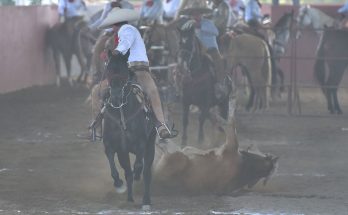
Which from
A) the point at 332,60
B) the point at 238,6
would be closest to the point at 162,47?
the point at 332,60

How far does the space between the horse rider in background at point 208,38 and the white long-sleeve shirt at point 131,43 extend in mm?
4124

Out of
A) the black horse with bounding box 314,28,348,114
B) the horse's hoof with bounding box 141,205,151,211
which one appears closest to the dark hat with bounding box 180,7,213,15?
the black horse with bounding box 314,28,348,114

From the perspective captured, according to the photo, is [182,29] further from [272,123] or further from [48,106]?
[48,106]

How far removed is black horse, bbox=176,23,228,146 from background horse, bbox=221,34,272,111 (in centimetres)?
358

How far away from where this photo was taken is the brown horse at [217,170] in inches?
395

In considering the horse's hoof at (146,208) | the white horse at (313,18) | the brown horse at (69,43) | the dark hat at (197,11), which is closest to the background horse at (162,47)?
the dark hat at (197,11)

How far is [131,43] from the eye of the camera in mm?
9328

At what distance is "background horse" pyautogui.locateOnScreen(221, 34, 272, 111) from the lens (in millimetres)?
17688

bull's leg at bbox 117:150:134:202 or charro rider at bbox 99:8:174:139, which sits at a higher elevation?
charro rider at bbox 99:8:174:139

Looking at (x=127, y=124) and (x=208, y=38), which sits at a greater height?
(x=127, y=124)

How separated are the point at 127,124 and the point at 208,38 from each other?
5.37 meters

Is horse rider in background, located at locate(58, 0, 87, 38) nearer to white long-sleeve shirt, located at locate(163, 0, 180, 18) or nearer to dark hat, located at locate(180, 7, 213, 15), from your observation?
white long-sleeve shirt, located at locate(163, 0, 180, 18)

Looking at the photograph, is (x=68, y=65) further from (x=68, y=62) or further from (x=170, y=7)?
(x=170, y=7)

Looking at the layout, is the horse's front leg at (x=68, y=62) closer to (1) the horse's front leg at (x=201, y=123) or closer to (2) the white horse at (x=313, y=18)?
(2) the white horse at (x=313, y=18)
